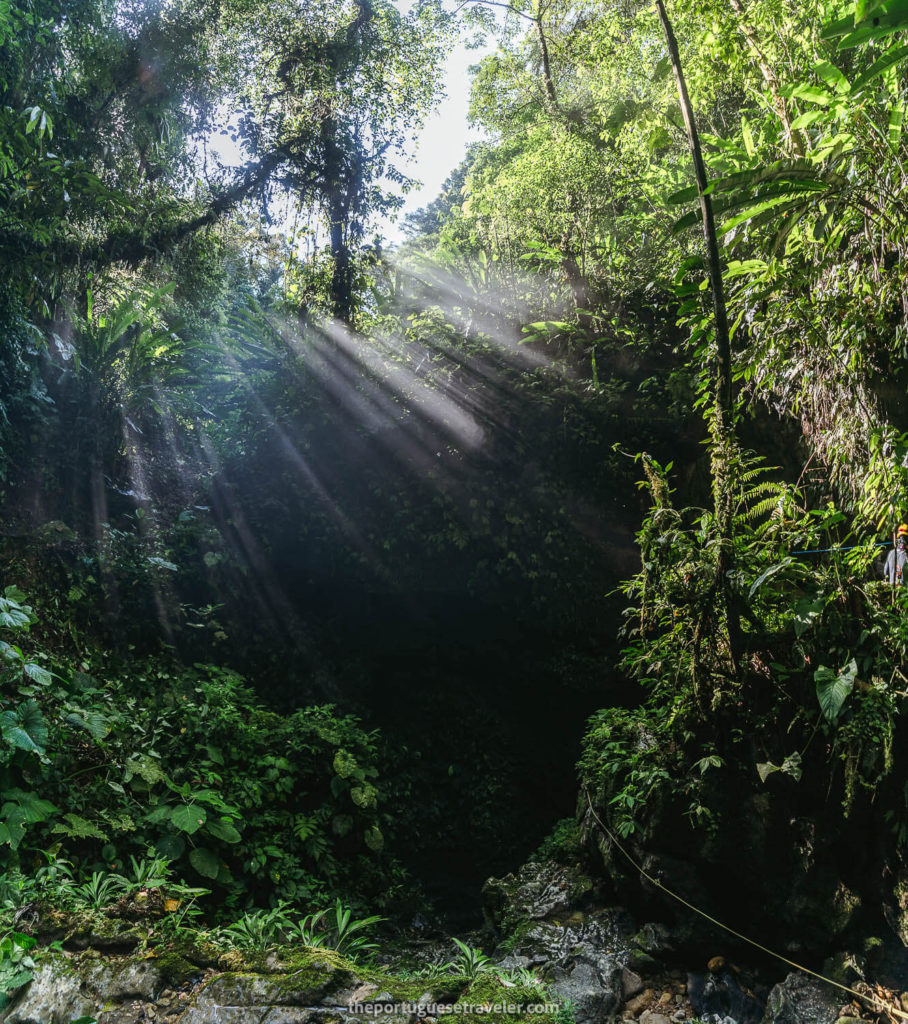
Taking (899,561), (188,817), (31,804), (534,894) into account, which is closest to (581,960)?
(534,894)

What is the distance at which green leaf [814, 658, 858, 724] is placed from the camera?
2.87 metres

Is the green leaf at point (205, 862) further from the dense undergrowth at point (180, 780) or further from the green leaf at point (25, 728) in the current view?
the green leaf at point (25, 728)

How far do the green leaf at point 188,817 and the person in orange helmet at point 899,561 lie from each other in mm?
3975

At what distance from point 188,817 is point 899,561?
4.07m

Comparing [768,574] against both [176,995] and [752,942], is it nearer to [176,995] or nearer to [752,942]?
[752,942]


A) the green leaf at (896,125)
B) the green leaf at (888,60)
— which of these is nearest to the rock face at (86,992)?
the green leaf at (888,60)

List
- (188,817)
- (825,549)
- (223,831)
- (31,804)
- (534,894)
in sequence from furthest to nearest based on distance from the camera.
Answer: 1. (534,894)
2. (223,831)
3. (188,817)
4. (825,549)
5. (31,804)

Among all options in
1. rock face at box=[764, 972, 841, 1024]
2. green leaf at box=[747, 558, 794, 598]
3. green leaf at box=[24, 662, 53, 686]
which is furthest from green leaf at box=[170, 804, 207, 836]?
green leaf at box=[747, 558, 794, 598]

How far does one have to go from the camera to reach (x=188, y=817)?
3303 millimetres

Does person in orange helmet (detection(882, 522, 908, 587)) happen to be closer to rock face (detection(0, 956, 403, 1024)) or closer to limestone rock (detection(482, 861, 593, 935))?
limestone rock (detection(482, 861, 593, 935))

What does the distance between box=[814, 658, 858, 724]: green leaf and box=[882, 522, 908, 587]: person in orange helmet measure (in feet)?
1.55

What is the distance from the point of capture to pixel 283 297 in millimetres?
8914

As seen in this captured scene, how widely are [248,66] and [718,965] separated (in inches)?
393

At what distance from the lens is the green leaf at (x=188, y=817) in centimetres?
326
